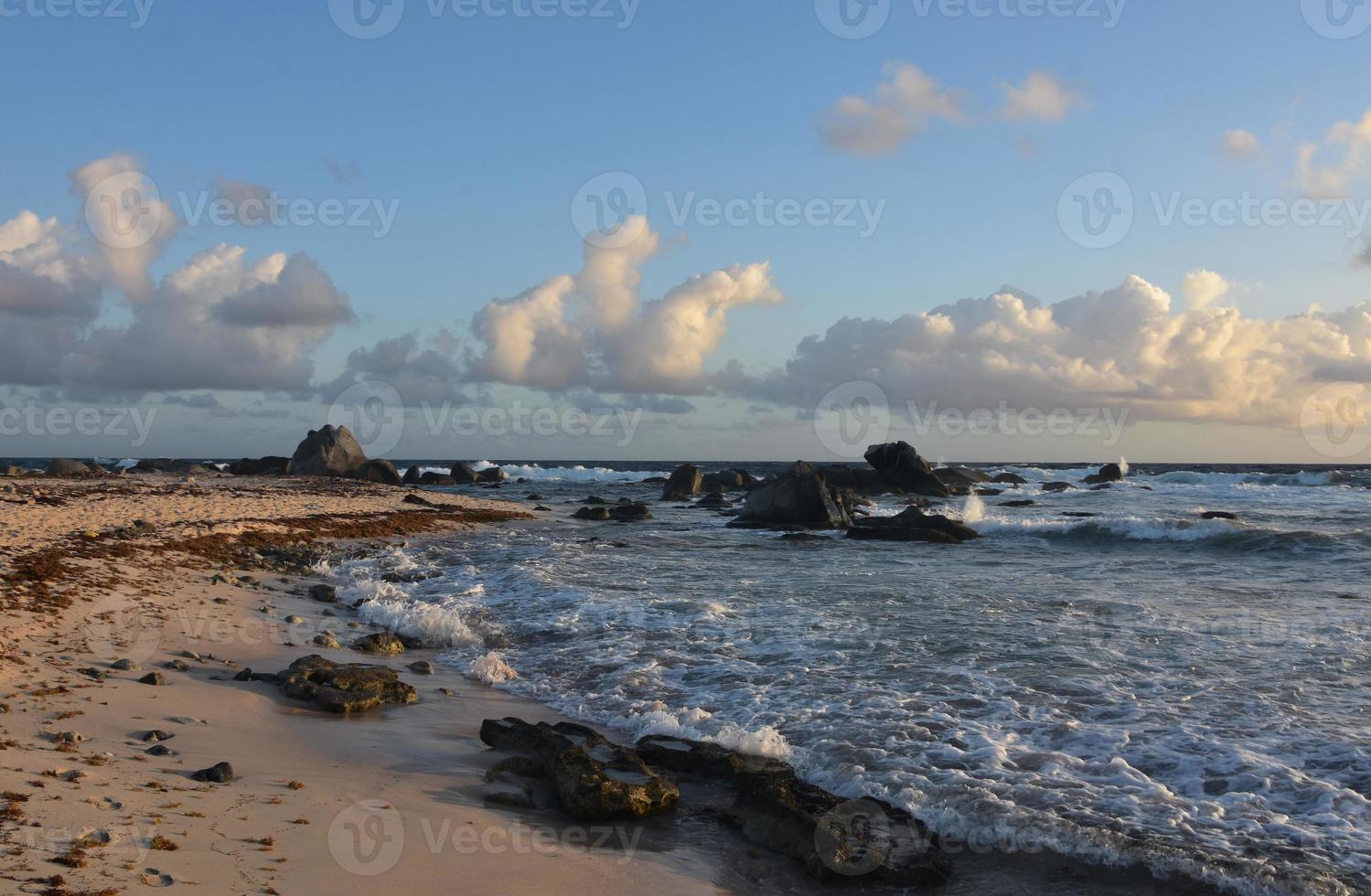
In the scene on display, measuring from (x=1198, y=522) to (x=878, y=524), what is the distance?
1075 cm

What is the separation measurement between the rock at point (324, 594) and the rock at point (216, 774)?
9.52 meters

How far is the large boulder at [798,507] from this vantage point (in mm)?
32500

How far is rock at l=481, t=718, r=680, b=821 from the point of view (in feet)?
20.2

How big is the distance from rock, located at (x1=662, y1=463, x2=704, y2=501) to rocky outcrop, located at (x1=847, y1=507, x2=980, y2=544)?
22.9 m

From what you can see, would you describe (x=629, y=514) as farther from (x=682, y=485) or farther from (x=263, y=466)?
(x=263, y=466)

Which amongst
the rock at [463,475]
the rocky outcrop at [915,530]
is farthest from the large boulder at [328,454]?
the rocky outcrop at [915,530]

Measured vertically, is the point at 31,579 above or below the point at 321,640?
above

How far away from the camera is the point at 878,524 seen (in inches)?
1152

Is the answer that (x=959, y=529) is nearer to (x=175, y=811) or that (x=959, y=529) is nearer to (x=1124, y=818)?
(x=1124, y=818)

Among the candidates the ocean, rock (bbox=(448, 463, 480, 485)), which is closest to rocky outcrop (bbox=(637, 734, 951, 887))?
the ocean

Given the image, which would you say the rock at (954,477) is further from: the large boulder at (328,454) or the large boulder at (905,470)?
the large boulder at (328,454)

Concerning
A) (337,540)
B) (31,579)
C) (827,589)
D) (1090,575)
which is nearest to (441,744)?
(31,579)

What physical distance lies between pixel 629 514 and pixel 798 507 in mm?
7666

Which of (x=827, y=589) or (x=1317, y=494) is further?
(x=1317, y=494)
